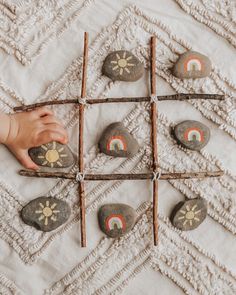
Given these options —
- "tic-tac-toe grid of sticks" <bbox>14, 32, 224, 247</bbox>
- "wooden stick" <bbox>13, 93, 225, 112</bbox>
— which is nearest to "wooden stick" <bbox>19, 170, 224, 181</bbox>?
"tic-tac-toe grid of sticks" <bbox>14, 32, 224, 247</bbox>

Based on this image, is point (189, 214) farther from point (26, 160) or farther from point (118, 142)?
point (26, 160)

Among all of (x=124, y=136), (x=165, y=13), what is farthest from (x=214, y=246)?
(x=165, y=13)

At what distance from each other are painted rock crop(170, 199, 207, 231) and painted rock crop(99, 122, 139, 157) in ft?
0.34

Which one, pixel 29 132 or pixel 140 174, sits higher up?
pixel 29 132

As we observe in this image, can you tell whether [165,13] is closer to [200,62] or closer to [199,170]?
[200,62]

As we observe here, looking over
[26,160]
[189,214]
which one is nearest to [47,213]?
[26,160]

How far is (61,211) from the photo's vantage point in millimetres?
689

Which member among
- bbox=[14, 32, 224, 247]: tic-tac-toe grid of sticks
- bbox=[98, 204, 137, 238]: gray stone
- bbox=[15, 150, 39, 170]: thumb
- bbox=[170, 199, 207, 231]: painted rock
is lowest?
bbox=[170, 199, 207, 231]: painted rock

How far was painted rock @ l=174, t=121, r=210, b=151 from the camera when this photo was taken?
67 cm

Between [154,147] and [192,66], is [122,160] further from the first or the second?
[192,66]

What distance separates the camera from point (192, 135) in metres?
0.67

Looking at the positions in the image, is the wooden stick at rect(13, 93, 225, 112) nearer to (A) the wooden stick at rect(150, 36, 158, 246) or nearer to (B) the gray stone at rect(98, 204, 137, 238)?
(A) the wooden stick at rect(150, 36, 158, 246)

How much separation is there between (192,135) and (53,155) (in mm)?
202

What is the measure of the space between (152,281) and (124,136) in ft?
0.72
